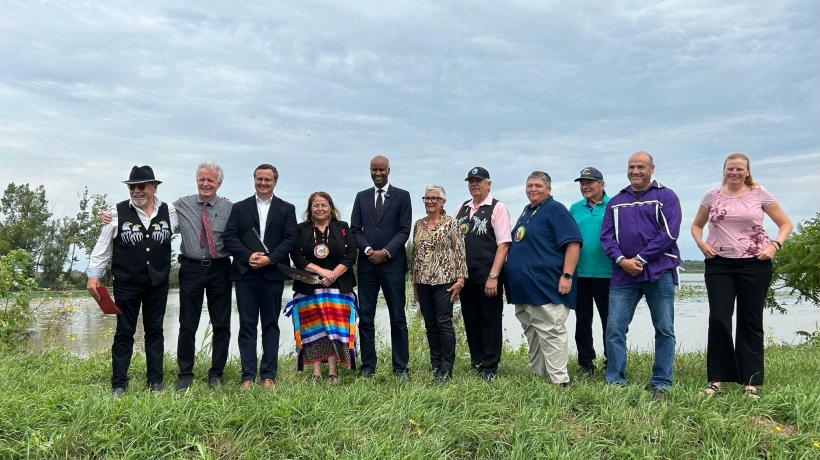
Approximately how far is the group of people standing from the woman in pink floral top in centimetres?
1

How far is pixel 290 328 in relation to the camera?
12820 millimetres

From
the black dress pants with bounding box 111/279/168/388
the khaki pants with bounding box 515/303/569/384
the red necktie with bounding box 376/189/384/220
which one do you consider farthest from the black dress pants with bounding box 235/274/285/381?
the khaki pants with bounding box 515/303/569/384

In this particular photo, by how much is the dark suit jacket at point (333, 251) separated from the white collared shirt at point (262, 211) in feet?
1.02

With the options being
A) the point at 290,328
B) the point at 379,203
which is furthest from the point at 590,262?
the point at 290,328

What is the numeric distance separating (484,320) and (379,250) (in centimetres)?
115

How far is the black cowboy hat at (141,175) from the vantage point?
4660 millimetres

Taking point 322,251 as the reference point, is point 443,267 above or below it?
below

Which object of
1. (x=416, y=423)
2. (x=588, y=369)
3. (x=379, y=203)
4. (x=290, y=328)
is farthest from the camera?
(x=290, y=328)

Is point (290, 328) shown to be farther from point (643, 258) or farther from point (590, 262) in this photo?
point (643, 258)

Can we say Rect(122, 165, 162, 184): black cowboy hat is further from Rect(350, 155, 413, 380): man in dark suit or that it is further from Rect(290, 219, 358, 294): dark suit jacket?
Rect(350, 155, 413, 380): man in dark suit

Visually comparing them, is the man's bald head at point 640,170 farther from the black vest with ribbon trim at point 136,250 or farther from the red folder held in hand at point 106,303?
the red folder held in hand at point 106,303

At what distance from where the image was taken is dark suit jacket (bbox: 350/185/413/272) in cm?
511

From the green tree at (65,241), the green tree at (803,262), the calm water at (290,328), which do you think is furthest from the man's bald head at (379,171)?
the green tree at (65,241)

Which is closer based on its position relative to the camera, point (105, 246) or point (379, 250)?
point (105, 246)
